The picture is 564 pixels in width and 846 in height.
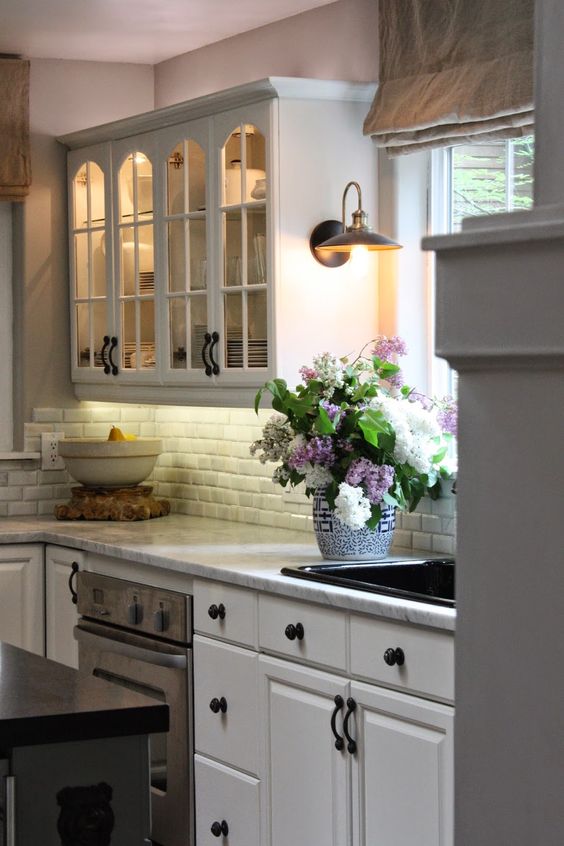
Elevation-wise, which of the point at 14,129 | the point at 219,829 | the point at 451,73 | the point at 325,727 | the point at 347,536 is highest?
the point at 14,129

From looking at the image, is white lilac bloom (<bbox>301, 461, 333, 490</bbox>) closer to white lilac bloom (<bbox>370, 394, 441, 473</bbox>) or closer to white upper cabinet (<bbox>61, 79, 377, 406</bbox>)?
white lilac bloom (<bbox>370, 394, 441, 473</bbox>)

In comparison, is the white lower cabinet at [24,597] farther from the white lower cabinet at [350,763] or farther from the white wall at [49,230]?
the white lower cabinet at [350,763]

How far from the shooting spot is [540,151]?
48 cm

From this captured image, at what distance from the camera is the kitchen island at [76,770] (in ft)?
5.28

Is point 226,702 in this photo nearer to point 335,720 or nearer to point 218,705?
point 218,705

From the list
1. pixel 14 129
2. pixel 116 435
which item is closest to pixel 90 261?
pixel 14 129

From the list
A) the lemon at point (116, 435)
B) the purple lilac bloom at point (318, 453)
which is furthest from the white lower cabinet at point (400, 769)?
the lemon at point (116, 435)

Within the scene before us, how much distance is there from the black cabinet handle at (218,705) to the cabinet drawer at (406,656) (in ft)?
1.97

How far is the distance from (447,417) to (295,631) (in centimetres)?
75

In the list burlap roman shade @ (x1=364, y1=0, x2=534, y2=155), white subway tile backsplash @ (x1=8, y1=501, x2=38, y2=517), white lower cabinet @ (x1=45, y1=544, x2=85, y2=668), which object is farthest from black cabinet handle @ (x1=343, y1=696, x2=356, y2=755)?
white subway tile backsplash @ (x1=8, y1=501, x2=38, y2=517)

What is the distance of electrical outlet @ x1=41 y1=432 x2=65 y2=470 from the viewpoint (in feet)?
16.0

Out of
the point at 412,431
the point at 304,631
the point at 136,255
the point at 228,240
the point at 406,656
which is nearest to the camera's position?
the point at 406,656

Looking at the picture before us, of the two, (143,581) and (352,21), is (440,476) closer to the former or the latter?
(143,581)

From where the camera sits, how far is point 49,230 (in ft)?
16.0
